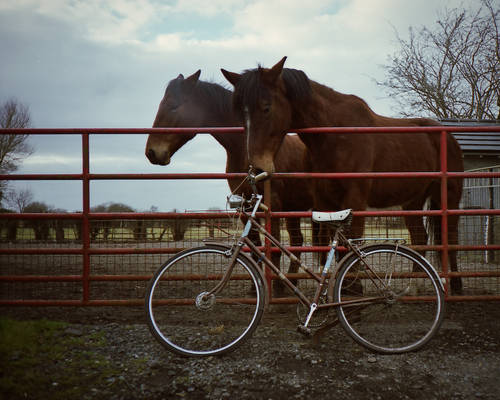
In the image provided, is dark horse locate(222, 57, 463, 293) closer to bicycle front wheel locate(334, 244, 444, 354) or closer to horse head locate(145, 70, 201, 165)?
bicycle front wheel locate(334, 244, 444, 354)

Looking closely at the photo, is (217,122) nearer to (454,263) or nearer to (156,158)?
(156,158)

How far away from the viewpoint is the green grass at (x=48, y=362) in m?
2.14

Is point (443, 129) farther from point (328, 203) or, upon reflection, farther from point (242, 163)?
point (242, 163)

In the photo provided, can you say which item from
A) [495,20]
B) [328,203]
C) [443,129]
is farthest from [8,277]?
[495,20]

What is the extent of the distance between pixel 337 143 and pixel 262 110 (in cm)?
92

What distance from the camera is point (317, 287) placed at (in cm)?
269

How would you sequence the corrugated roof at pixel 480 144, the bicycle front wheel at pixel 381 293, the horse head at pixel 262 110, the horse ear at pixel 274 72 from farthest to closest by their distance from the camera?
the corrugated roof at pixel 480 144 → the horse ear at pixel 274 72 → the horse head at pixel 262 110 → the bicycle front wheel at pixel 381 293

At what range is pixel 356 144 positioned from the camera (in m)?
3.73

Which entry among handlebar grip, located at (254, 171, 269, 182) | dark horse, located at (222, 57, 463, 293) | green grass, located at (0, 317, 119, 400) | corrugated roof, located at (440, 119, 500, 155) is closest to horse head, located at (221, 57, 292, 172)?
dark horse, located at (222, 57, 463, 293)

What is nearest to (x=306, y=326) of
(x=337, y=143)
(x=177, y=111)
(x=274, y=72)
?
(x=337, y=143)

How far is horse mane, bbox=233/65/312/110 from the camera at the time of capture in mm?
3160

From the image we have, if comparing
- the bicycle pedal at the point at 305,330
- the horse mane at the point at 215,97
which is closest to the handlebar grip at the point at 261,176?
the bicycle pedal at the point at 305,330

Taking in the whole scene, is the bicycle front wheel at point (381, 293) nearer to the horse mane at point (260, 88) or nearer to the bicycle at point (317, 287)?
the bicycle at point (317, 287)

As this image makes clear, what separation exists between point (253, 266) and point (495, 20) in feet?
57.7
